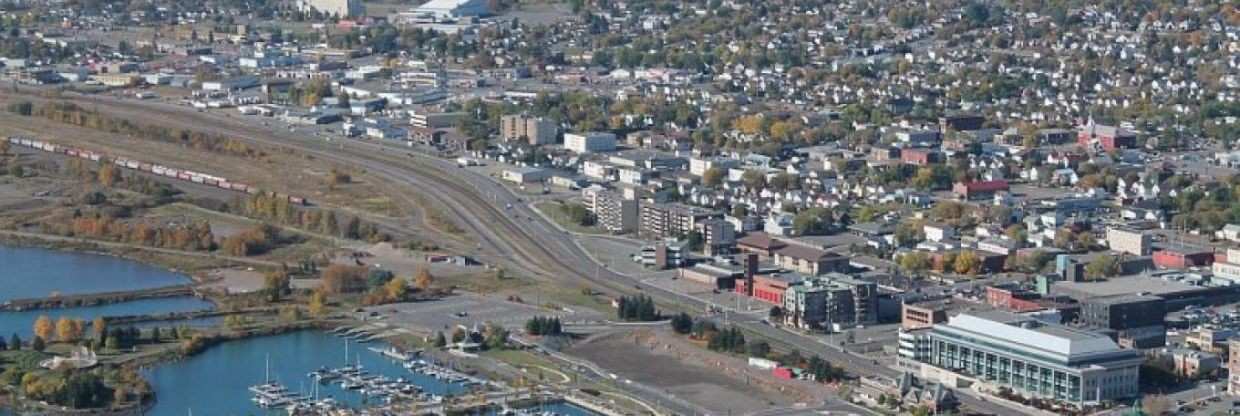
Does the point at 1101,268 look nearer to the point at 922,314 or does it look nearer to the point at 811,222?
the point at 922,314

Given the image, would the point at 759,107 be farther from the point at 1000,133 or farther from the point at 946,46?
the point at 946,46

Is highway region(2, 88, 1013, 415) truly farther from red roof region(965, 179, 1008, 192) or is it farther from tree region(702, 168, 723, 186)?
red roof region(965, 179, 1008, 192)

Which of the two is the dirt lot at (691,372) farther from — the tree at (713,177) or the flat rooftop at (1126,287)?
the tree at (713,177)


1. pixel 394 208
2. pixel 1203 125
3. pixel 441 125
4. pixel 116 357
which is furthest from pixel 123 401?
pixel 1203 125

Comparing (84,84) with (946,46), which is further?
(946,46)

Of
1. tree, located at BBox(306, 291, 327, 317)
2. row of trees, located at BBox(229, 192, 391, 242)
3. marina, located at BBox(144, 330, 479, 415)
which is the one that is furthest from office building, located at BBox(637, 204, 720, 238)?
marina, located at BBox(144, 330, 479, 415)
